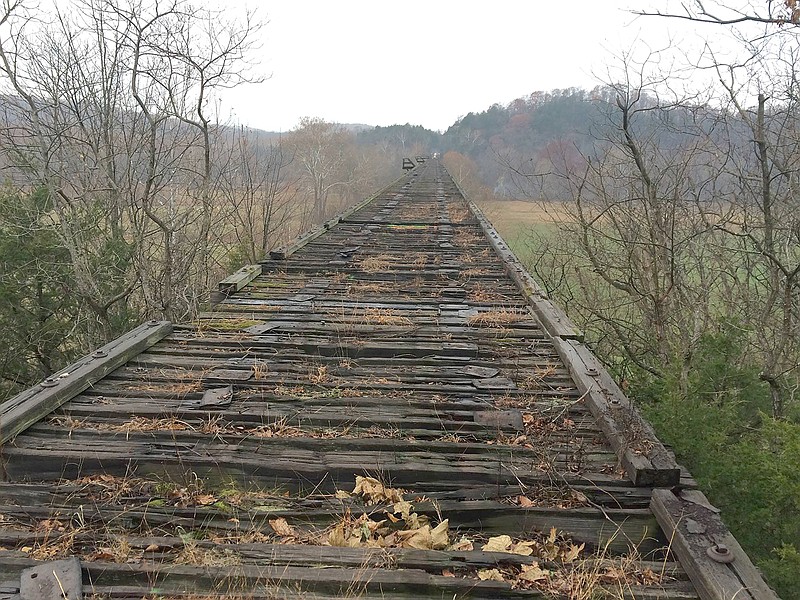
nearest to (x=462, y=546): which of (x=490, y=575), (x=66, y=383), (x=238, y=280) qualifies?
(x=490, y=575)

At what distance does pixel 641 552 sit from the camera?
7.70 feet

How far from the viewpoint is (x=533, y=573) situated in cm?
214

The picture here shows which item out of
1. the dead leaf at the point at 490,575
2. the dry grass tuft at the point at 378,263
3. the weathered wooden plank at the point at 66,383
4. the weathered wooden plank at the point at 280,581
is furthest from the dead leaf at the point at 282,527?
the dry grass tuft at the point at 378,263

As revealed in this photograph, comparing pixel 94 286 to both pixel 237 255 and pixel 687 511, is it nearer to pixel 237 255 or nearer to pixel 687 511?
pixel 237 255

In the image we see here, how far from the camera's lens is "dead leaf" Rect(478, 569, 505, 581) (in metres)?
2.11

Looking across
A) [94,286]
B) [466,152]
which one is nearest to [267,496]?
[94,286]

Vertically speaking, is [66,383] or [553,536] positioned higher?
[66,383]

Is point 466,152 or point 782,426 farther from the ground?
point 466,152

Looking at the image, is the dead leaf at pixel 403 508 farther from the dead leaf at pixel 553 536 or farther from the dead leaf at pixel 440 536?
the dead leaf at pixel 553 536

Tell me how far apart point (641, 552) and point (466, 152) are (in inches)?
3035

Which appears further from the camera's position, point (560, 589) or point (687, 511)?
point (687, 511)

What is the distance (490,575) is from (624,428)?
1281mm

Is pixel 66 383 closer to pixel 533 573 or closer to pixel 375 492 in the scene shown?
pixel 375 492

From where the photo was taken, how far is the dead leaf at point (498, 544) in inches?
89.8
